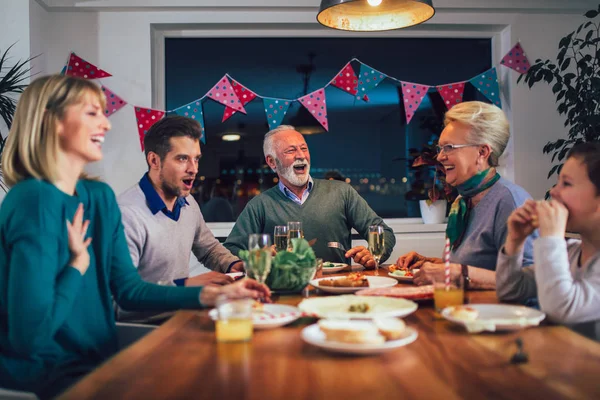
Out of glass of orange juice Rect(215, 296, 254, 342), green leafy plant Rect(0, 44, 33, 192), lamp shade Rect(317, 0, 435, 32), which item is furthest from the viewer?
green leafy plant Rect(0, 44, 33, 192)

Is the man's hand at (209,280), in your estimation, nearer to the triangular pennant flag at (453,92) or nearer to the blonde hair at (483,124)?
the blonde hair at (483,124)

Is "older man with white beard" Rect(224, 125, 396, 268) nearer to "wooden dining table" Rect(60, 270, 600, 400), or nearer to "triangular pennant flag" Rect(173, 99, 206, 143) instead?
"triangular pennant flag" Rect(173, 99, 206, 143)

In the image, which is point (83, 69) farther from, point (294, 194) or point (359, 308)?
point (359, 308)

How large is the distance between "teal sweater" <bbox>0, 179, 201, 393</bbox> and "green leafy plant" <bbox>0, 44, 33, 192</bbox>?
79.3 inches

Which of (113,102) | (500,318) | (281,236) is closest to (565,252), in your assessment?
(500,318)

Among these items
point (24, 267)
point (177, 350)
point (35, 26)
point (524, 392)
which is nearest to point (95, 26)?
point (35, 26)

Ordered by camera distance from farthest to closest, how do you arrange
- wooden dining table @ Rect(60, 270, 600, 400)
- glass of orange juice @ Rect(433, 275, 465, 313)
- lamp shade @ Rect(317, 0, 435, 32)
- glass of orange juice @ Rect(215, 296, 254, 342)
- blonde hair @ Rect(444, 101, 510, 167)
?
1. lamp shade @ Rect(317, 0, 435, 32)
2. blonde hair @ Rect(444, 101, 510, 167)
3. glass of orange juice @ Rect(433, 275, 465, 313)
4. glass of orange juice @ Rect(215, 296, 254, 342)
5. wooden dining table @ Rect(60, 270, 600, 400)

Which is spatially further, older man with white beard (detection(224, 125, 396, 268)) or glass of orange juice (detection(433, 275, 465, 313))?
older man with white beard (detection(224, 125, 396, 268))

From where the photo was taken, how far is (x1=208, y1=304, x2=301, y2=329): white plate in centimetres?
135

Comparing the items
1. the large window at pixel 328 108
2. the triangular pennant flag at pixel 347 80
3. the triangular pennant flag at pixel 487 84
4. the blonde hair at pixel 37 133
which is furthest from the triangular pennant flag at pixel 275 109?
the blonde hair at pixel 37 133

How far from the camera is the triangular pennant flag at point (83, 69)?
386 cm

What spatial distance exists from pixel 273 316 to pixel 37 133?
77 cm

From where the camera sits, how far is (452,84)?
13.8 feet

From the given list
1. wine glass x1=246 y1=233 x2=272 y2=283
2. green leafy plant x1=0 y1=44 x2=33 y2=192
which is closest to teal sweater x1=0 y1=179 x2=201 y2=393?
wine glass x1=246 y1=233 x2=272 y2=283
